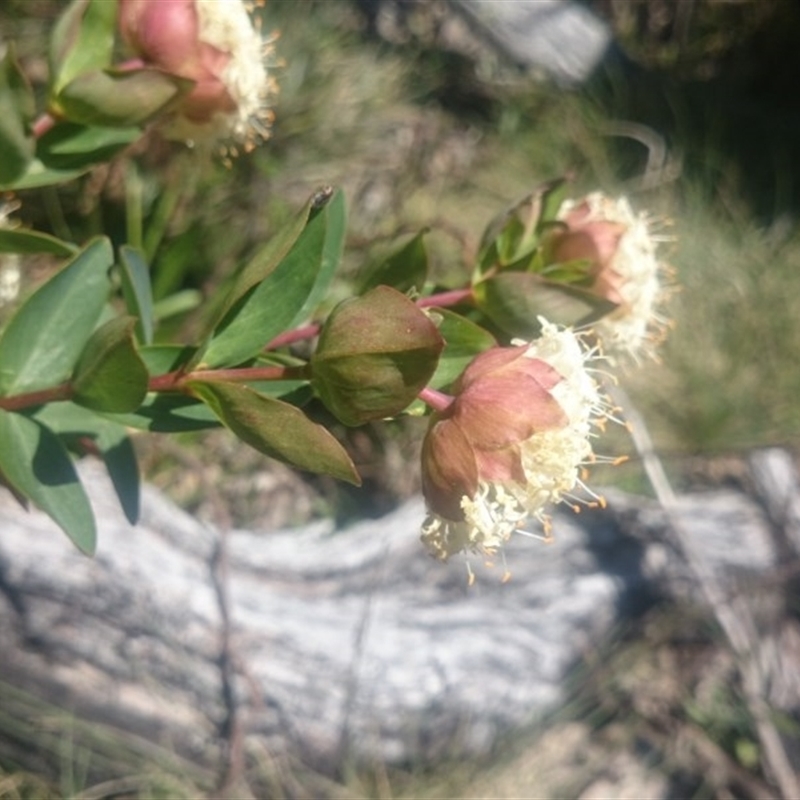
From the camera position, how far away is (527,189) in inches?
100

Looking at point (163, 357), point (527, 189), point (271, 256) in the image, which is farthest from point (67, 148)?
point (527, 189)

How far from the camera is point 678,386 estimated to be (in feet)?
7.85

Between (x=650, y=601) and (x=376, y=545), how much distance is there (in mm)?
505

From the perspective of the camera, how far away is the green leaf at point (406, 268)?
2.86ft

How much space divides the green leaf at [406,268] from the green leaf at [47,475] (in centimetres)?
29

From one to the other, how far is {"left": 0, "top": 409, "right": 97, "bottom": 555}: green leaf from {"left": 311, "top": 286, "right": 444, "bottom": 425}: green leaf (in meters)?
0.25

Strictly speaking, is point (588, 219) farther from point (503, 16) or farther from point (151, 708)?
point (503, 16)

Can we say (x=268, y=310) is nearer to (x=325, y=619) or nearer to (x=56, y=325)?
(x=56, y=325)

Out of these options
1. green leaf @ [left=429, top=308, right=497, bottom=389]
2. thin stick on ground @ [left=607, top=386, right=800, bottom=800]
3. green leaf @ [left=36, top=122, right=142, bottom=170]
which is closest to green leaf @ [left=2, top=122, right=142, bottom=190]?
green leaf @ [left=36, top=122, right=142, bottom=170]

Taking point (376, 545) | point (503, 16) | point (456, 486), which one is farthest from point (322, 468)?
point (503, 16)

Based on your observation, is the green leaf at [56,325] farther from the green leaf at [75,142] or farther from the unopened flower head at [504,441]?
the unopened flower head at [504,441]

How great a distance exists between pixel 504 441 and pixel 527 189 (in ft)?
6.40

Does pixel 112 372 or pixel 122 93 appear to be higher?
pixel 122 93

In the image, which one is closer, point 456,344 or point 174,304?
point 456,344
